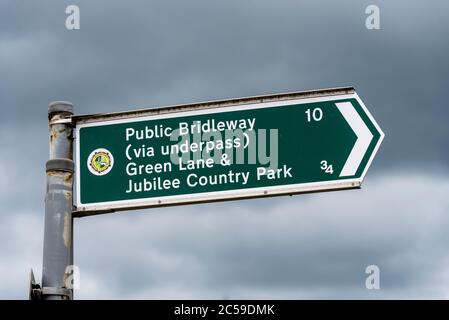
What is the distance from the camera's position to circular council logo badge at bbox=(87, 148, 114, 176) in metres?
11.1

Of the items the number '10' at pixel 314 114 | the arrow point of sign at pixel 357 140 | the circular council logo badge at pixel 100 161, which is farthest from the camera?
the circular council logo badge at pixel 100 161

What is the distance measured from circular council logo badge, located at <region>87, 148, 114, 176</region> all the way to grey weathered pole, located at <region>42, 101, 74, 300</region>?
173 millimetres

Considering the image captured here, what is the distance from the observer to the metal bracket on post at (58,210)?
1054 centimetres

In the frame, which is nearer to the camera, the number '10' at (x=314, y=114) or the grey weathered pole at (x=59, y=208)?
the grey weathered pole at (x=59, y=208)

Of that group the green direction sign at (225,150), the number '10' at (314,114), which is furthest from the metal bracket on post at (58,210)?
the number '10' at (314,114)

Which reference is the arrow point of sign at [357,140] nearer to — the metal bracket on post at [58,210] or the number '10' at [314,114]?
the number '10' at [314,114]

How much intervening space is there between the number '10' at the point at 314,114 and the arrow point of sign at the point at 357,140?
18 centimetres
